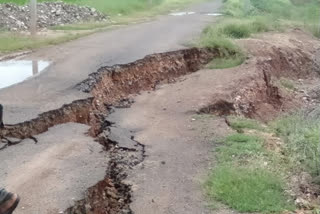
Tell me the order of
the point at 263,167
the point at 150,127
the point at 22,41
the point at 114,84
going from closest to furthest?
the point at 263,167 → the point at 150,127 → the point at 114,84 → the point at 22,41

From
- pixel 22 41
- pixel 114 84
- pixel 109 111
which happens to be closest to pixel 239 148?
pixel 109 111

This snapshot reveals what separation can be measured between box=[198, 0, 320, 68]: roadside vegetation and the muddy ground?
1.28 ft

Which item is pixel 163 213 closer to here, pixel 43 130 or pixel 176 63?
pixel 43 130

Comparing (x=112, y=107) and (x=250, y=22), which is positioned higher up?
(x=112, y=107)

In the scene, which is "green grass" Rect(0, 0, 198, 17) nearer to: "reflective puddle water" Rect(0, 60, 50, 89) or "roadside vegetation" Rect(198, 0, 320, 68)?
"roadside vegetation" Rect(198, 0, 320, 68)

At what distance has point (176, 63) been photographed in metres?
13.0

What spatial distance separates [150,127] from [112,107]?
1.45 metres

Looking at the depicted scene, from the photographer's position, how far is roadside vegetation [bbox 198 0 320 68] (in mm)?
13648

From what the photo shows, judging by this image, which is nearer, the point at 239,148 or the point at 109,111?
the point at 239,148

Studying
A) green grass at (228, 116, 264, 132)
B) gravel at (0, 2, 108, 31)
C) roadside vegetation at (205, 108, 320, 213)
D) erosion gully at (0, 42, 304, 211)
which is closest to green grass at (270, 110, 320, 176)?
roadside vegetation at (205, 108, 320, 213)

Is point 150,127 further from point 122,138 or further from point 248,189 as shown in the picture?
point 248,189

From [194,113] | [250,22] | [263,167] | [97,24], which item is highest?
[263,167]

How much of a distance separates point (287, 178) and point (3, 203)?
3314mm

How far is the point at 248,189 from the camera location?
627 cm
